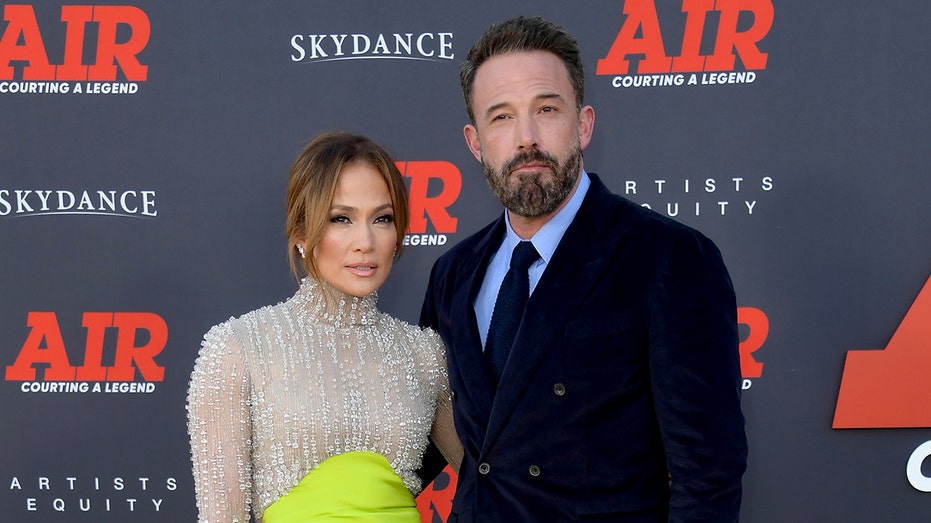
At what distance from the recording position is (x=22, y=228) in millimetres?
2797

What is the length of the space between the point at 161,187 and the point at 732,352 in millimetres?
1952

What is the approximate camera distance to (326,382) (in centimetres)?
174

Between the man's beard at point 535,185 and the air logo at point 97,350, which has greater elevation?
the man's beard at point 535,185

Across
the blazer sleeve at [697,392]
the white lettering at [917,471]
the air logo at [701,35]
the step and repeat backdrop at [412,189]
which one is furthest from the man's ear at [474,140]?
the white lettering at [917,471]

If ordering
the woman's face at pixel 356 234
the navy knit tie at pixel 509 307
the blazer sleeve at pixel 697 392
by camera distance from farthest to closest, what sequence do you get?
1. the woman's face at pixel 356 234
2. the navy knit tie at pixel 509 307
3. the blazer sleeve at pixel 697 392

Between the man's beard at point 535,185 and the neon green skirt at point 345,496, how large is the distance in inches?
22.1

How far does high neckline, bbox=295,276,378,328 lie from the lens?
1.81 m

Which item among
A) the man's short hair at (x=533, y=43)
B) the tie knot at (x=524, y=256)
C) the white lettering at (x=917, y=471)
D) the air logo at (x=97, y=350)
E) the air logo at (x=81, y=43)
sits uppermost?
the air logo at (x=81, y=43)

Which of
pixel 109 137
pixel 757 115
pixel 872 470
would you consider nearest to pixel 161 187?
pixel 109 137

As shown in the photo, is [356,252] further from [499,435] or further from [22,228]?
[22,228]

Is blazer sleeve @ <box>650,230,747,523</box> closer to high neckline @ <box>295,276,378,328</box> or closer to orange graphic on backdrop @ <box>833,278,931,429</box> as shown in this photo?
high neckline @ <box>295,276,378,328</box>

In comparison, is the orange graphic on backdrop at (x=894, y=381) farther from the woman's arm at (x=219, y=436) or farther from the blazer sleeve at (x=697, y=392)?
the woman's arm at (x=219, y=436)

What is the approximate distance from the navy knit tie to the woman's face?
285 millimetres

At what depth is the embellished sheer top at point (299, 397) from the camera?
1.65 metres
